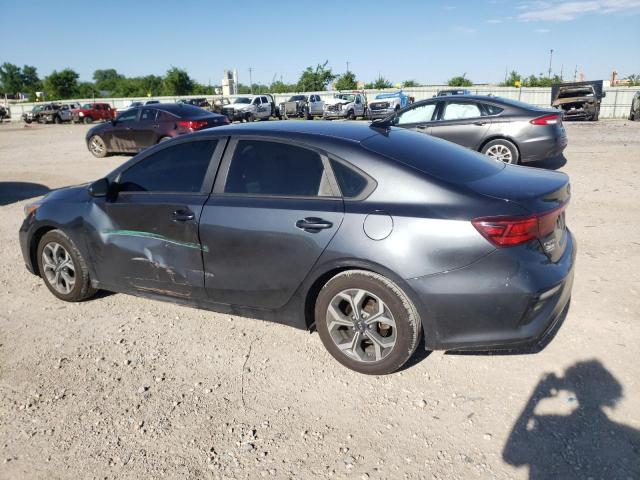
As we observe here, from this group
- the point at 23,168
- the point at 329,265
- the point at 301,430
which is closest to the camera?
the point at 301,430

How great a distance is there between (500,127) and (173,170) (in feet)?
23.0

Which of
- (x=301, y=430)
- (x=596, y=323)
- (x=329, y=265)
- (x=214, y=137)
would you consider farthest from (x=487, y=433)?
(x=214, y=137)

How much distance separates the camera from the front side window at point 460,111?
942 centimetres

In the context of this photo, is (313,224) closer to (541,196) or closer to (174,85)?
(541,196)

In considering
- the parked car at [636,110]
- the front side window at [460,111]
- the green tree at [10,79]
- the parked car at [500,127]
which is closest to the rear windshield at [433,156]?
the parked car at [500,127]

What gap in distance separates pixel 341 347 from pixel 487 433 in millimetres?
1031

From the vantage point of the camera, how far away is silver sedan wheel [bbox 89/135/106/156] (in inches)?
576

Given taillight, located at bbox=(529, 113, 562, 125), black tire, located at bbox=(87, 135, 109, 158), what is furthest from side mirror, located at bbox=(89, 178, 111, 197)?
black tire, located at bbox=(87, 135, 109, 158)

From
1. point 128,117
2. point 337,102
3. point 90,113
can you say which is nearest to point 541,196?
point 128,117

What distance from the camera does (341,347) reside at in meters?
3.25

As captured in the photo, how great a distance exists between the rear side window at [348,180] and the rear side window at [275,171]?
0.10 meters

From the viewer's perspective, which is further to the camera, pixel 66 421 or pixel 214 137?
pixel 214 137

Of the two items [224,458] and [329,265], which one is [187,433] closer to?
[224,458]

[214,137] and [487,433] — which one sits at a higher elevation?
[214,137]
